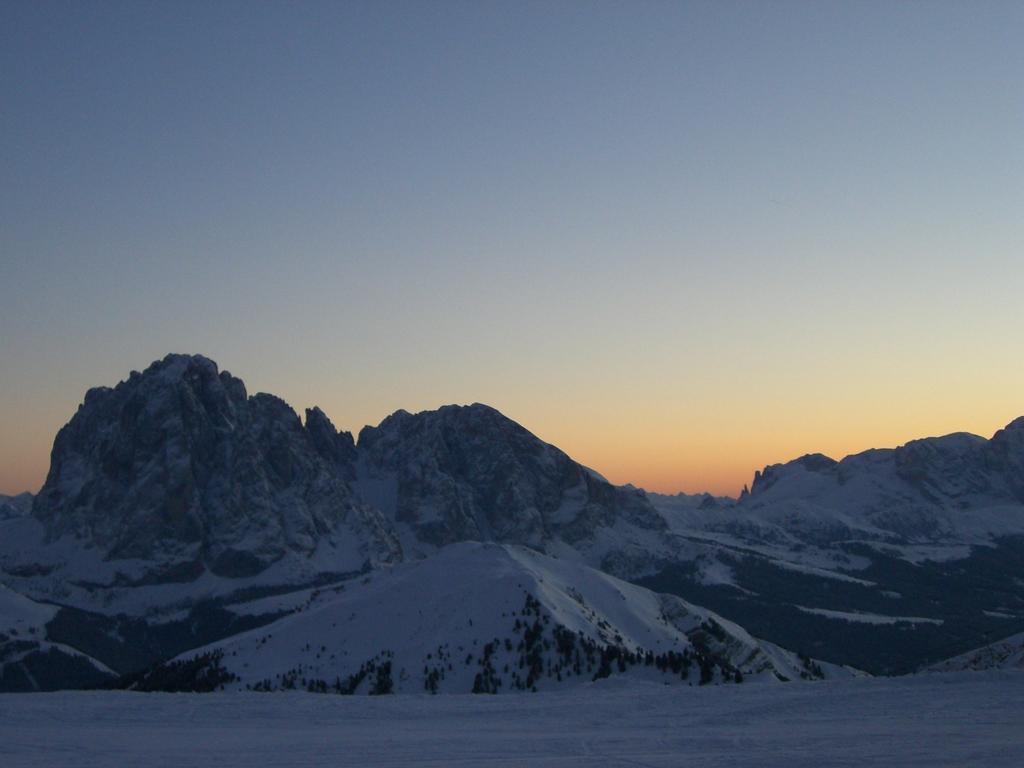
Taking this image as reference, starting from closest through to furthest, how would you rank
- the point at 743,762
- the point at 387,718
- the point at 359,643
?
the point at 743,762, the point at 387,718, the point at 359,643

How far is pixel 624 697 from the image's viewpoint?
5853cm

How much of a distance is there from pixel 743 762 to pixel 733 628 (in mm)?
161261

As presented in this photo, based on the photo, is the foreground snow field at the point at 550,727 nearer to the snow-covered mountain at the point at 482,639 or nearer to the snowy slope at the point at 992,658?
the snowy slope at the point at 992,658

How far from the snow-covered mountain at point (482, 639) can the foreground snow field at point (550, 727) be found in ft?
160

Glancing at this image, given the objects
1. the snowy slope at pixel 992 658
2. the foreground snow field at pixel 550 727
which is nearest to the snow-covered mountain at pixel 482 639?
the snowy slope at pixel 992 658

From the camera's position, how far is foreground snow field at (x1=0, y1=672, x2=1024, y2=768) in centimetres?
3988

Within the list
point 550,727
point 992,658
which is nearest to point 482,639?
point 992,658

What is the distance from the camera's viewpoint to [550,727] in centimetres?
4894

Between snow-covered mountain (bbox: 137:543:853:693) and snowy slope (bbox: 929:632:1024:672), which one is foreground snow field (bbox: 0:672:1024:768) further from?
snow-covered mountain (bbox: 137:543:853:693)

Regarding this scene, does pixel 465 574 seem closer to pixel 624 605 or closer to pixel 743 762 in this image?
pixel 624 605

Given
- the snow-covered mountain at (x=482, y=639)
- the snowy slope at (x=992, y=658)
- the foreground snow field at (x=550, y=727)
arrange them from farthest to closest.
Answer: the snow-covered mountain at (x=482, y=639), the snowy slope at (x=992, y=658), the foreground snow field at (x=550, y=727)

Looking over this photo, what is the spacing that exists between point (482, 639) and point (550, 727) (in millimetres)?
91829

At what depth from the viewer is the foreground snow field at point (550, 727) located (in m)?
39.9

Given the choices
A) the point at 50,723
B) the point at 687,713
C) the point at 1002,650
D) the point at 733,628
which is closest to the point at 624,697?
the point at 687,713
